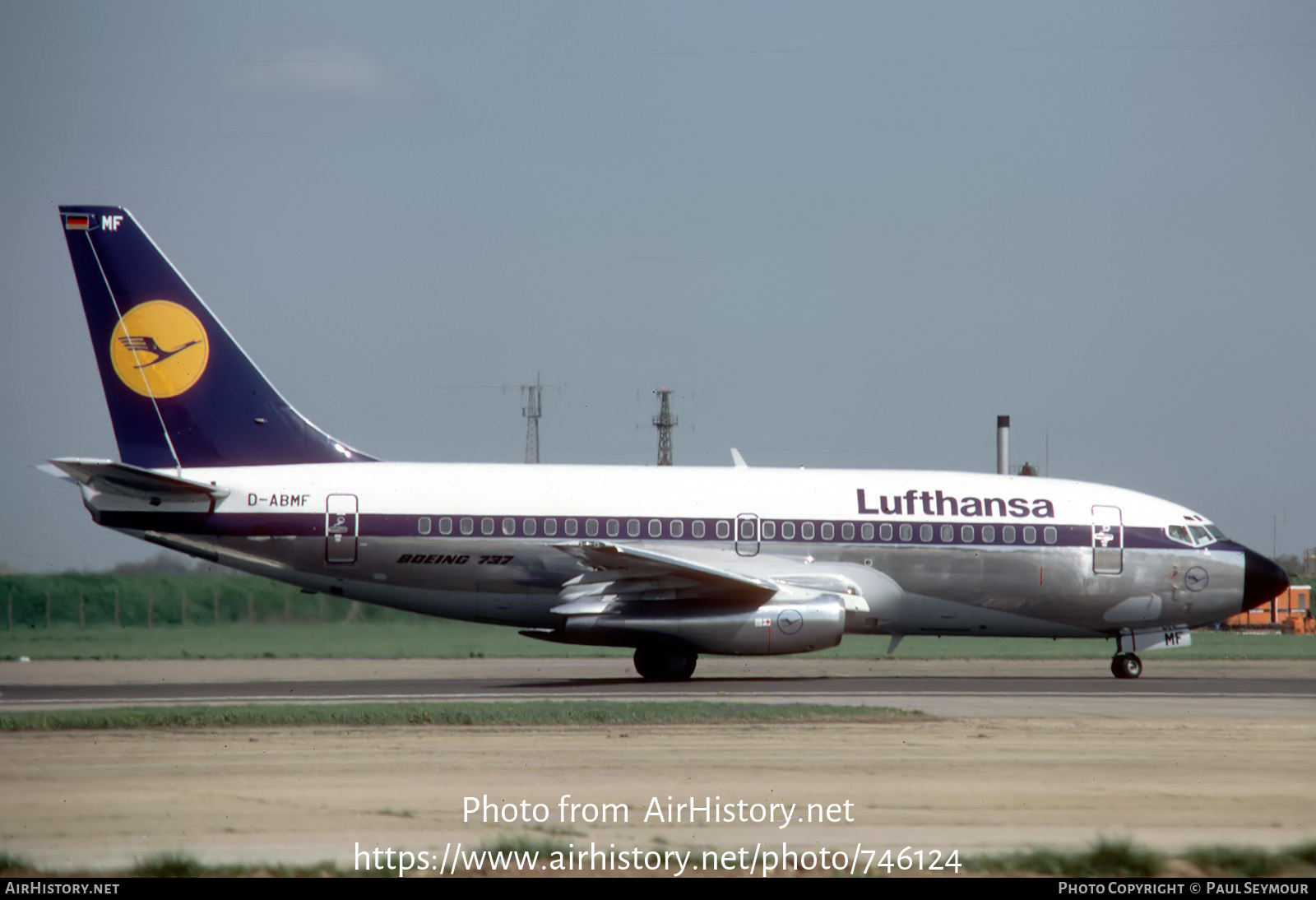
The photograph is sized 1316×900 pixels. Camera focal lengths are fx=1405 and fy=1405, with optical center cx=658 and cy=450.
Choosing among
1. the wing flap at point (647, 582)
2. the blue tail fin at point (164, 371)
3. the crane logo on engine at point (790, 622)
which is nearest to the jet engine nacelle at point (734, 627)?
the crane logo on engine at point (790, 622)

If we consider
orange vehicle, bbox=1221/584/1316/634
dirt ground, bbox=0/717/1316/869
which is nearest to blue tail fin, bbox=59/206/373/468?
dirt ground, bbox=0/717/1316/869

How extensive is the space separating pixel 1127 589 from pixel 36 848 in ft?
66.7

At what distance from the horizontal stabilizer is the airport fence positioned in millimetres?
5090

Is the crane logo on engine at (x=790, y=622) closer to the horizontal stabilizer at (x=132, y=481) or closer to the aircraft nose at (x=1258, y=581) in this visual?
the aircraft nose at (x=1258, y=581)

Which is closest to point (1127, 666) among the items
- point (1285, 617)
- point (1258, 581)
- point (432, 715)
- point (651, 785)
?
point (1258, 581)

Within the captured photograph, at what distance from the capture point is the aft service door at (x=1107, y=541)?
24906mm

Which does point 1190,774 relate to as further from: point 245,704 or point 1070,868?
point 245,704

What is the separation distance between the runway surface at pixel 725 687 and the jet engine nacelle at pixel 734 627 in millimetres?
715

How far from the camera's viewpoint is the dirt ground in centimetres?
901

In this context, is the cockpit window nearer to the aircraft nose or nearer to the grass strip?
the aircraft nose

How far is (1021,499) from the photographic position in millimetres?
25172

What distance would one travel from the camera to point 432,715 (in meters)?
16.5

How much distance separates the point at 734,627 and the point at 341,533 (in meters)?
6.65
